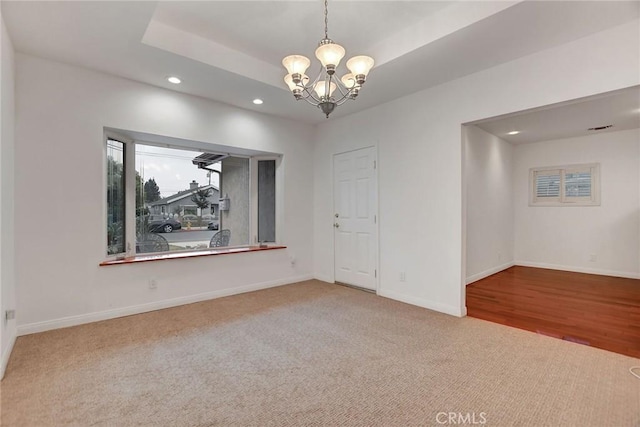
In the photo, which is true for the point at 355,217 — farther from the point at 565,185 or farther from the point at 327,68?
the point at 565,185

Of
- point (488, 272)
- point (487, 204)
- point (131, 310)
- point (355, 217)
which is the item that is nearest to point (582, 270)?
point (488, 272)

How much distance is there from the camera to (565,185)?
580 centimetres

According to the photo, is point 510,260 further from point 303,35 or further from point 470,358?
point 303,35

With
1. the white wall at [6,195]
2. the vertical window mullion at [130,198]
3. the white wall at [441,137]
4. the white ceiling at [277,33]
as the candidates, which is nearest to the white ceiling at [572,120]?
the white wall at [441,137]

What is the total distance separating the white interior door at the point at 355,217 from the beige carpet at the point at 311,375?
1.30 meters

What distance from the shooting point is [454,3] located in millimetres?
2447

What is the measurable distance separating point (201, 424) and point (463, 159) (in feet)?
11.0

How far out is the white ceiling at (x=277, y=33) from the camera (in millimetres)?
2273

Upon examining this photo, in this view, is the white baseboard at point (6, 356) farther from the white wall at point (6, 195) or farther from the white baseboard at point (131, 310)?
the white baseboard at point (131, 310)

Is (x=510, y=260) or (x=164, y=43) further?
(x=510, y=260)

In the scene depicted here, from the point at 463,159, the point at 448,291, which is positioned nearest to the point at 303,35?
the point at 463,159

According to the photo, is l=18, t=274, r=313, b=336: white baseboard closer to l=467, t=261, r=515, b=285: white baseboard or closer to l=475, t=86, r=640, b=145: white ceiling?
l=467, t=261, r=515, b=285: white baseboard

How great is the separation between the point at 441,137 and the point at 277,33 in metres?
2.13

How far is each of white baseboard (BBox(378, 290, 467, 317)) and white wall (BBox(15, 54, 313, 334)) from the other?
2414mm
